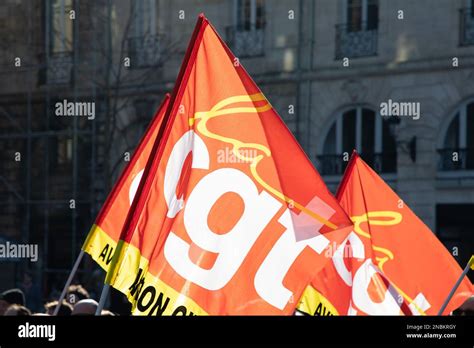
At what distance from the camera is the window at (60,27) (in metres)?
24.2

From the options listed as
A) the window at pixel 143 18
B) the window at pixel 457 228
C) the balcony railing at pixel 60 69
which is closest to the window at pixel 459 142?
the window at pixel 457 228

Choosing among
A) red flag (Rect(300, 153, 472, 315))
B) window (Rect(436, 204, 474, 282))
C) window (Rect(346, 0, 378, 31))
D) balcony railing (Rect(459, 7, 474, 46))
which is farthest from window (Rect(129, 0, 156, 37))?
red flag (Rect(300, 153, 472, 315))

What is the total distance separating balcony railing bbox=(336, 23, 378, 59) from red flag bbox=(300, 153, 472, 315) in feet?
42.6

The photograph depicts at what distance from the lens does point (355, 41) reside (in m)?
20.8

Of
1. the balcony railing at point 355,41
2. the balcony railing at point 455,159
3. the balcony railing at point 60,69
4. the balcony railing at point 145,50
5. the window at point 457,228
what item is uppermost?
the balcony railing at point 355,41

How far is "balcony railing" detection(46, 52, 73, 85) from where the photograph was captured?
24.2m

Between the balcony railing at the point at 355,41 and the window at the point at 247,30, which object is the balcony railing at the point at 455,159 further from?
the window at the point at 247,30

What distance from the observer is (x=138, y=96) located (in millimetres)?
23406

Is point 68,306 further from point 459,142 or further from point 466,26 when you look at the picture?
point 466,26

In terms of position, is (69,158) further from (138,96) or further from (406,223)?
(406,223)

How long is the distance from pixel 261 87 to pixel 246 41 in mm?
1025

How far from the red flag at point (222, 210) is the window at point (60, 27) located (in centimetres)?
1905

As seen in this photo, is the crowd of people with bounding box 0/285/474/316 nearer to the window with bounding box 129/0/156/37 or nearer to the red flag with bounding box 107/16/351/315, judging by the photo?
the red flag with bounding box 107/16/351/315

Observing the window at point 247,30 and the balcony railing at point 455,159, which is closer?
the balcony railing at point 455,159
